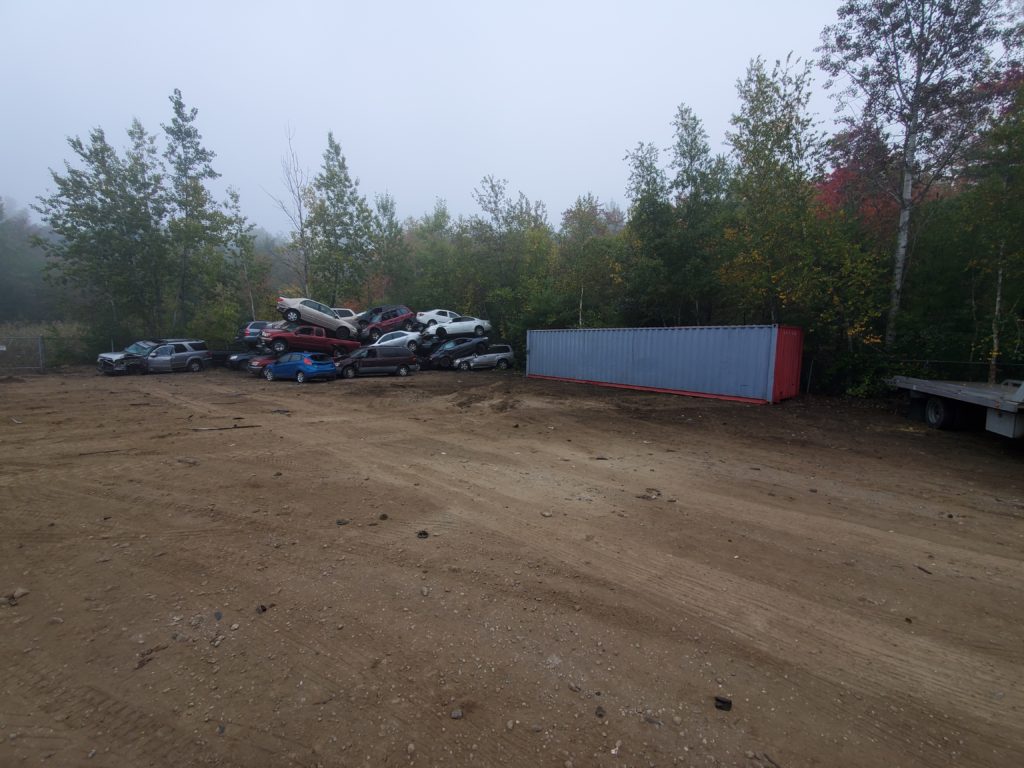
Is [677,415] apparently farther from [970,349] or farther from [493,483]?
[970,349]

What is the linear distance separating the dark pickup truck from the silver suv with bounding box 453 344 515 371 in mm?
5698

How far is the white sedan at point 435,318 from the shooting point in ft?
87.6

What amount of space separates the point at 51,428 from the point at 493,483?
10.1 metres

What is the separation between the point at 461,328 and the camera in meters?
26.6

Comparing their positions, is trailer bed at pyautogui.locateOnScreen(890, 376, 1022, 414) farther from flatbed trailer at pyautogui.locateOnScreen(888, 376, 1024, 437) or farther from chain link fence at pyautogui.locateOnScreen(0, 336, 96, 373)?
chain link fence at pyautogui.locateOnScreen(0, 336, 96, 373)

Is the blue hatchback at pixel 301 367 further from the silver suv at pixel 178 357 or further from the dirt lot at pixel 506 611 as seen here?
the dirt lot at pixel 506 611

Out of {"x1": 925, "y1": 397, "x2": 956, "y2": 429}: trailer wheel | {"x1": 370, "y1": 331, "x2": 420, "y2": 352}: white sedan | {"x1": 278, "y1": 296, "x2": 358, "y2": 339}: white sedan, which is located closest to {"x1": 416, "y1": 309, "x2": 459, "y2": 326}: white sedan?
{"x1": 370, "y1": 331, "x2": 420, "y2": 352}: white sedan

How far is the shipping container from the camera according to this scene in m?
13.8

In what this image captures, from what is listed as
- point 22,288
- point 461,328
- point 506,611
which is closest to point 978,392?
point 506,611

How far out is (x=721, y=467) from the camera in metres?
7.69

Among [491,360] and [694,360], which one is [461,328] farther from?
[694,360]

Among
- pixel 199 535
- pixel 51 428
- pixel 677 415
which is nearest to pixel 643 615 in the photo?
pixel 199 535

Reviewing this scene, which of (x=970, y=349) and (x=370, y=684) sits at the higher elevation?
(x=970, y=349)

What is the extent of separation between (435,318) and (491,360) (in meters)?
4.58
